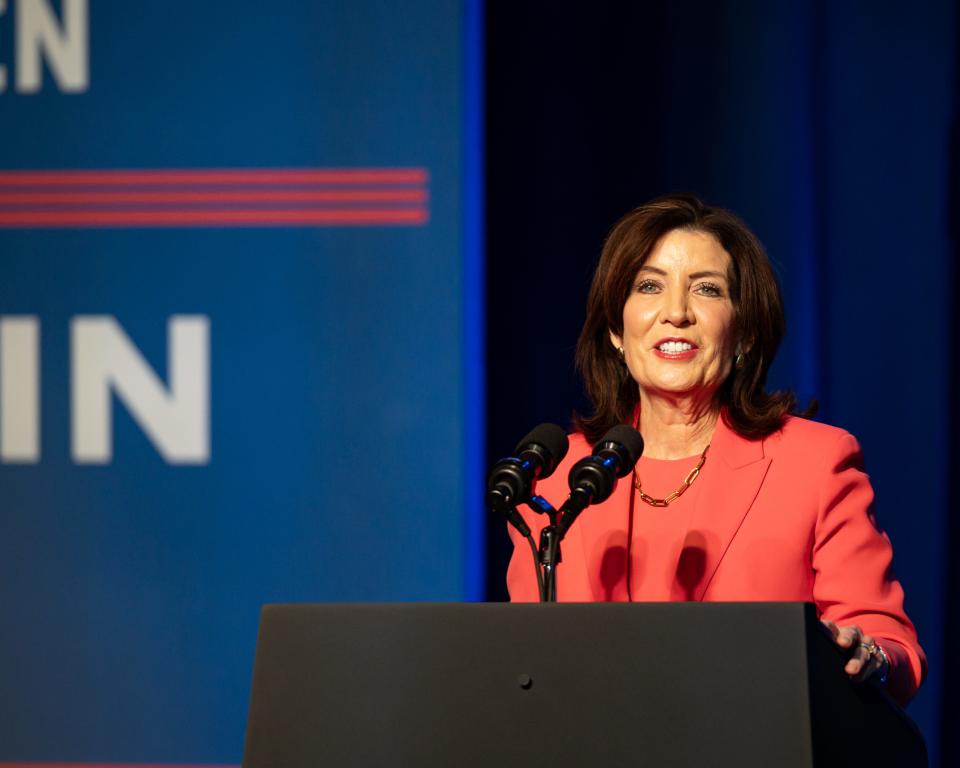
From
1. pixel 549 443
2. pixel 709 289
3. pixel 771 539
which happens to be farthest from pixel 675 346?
pixel 549 443

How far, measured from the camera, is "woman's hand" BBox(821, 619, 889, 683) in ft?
5.01

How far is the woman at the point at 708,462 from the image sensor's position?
223cm

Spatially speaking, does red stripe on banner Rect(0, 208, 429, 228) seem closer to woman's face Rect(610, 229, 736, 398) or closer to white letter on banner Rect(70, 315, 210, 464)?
white letter on banner Rect(70, 315, 210, 464)

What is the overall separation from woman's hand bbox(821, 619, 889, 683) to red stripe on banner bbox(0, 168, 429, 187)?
191 centimetres

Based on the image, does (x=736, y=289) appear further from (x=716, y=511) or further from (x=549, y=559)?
(x=549, y=559)

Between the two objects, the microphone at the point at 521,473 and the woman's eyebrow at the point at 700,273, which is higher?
the woman's eyebrow at the point at 700,273

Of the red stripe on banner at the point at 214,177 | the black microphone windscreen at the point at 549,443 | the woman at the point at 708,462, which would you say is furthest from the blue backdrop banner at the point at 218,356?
the black microphone windscreen at the point at 549,443

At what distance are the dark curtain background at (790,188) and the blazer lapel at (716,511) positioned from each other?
1109 mm

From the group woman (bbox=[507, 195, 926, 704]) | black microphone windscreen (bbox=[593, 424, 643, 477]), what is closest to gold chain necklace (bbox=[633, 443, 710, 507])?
woman (bbox=[507, 195, 926, 704])

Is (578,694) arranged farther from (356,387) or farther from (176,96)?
(176,96)

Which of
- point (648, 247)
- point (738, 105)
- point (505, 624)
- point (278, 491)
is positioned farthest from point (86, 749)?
point (738, 105)

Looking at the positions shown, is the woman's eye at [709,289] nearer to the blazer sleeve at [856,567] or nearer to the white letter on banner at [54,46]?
the blazer sleeve at [856,567]

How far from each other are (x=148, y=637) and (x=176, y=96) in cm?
132

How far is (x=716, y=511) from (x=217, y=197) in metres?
1.57
